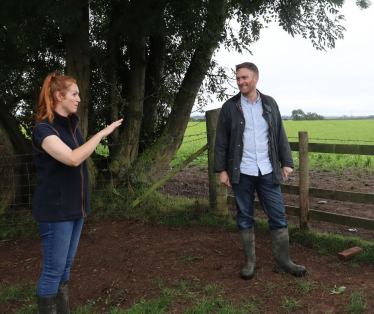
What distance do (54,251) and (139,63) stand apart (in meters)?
5.46

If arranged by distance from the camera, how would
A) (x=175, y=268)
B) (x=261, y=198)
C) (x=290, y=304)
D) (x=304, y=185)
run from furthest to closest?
(x=304, y=185), (x=175, y=268), (x=261, y=198), (x=290, y=304)

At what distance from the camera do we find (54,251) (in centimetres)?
304

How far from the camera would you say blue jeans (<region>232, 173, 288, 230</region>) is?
436 centimetres

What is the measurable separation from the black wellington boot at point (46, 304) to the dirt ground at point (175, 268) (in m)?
0.90

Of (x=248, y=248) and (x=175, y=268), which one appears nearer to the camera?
(x=248, y=248)

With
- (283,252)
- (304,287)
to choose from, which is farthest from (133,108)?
(304,287)

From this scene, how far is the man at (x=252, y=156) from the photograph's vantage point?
429cm

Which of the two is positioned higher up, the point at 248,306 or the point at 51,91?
the point at 51,91

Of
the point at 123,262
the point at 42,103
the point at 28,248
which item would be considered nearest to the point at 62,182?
the point at 42,103

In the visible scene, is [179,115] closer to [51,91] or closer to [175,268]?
[175,268]

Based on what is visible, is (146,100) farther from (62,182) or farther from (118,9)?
(62,182)

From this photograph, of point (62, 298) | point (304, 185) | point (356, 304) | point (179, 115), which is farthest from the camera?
point (179, 115)

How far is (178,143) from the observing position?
831cm

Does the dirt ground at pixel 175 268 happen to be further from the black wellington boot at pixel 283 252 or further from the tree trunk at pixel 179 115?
the tree trunk at pixel 179 115
